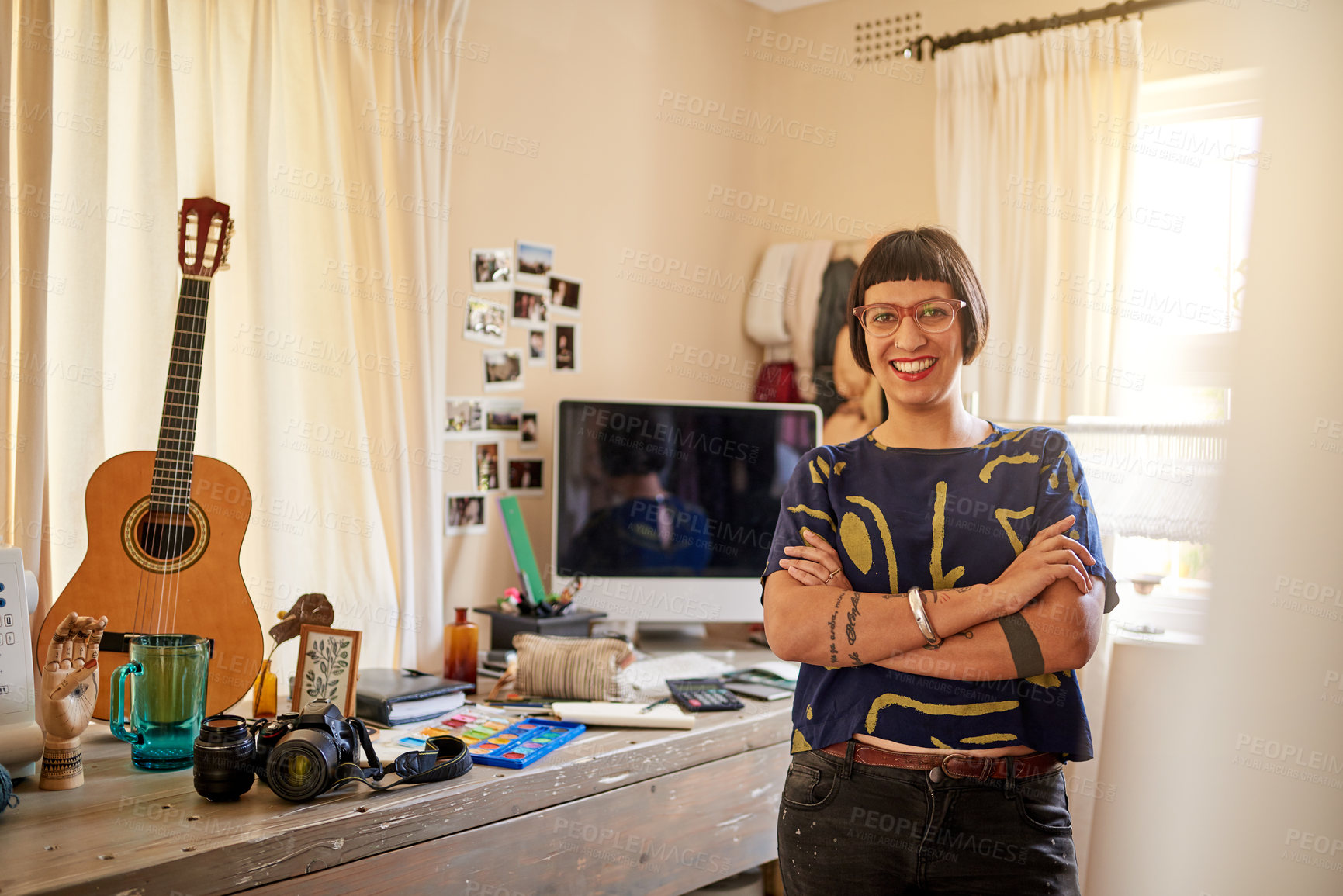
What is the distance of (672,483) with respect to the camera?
2533 mm

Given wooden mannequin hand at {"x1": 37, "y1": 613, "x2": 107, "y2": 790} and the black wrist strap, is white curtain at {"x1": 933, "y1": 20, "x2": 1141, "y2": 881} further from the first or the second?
wooden mannequin hand at {"x1": 37, "y1": 613, "x2": 107, "y2": 790}

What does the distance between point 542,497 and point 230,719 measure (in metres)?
1.22

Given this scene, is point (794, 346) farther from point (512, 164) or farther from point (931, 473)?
point (931, 473)

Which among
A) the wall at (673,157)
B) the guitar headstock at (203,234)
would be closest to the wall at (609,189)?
the wall at (673,157)

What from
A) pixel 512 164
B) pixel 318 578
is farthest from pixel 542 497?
pixel 512 164

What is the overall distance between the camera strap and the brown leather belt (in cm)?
62

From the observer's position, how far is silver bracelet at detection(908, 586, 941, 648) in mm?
1246

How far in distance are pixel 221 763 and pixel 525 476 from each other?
4.14ft

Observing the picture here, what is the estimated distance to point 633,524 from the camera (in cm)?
251

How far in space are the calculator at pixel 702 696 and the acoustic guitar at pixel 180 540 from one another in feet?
2.64

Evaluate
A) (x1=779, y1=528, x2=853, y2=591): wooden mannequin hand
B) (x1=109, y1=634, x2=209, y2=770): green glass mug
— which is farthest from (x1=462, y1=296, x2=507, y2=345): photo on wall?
(x1=779, y1=528, x2=853, y2=591): wooden mannequin hand

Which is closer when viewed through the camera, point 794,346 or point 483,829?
point 483,829

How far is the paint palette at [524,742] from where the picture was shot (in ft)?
5.36

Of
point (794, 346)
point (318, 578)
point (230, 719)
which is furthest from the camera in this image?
point (794, 346)
